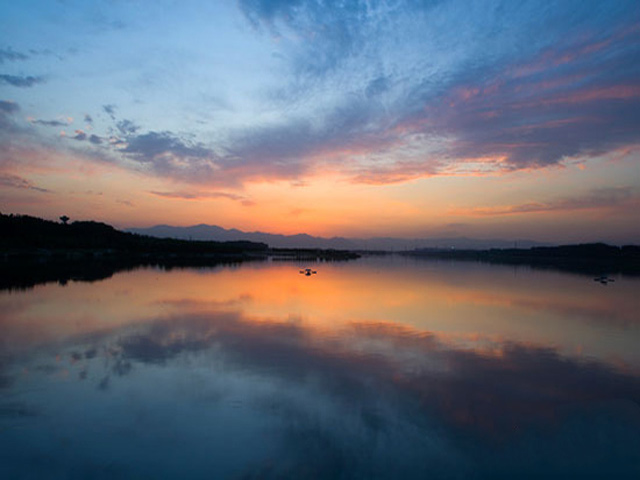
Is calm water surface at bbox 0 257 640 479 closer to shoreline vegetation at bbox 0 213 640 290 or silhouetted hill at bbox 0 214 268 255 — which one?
shoreline vegetation at bbox 0 213 640 290

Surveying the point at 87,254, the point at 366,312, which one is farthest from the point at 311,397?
the point at 87,254

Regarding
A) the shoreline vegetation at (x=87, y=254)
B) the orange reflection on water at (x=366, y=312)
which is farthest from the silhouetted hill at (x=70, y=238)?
the orange reflection on water at (x=366, y=312)

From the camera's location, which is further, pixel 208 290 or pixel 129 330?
pixel 208 290

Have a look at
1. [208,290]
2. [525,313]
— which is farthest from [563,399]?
[208,290]

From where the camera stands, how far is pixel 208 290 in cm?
2264

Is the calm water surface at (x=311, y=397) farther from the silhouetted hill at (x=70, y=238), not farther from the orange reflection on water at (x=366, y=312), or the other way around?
the silhouetted hill at (x=70, y=238)

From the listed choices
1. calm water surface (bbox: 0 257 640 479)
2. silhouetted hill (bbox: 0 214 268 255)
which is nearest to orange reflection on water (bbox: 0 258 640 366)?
calm water surface (bbox: 0 257 640 479)

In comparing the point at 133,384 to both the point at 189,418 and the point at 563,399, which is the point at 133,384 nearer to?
the point at 189,418

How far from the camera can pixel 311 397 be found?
7008 millimetres

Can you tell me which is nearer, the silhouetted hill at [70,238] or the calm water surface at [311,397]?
the calm water surface at [311,397]

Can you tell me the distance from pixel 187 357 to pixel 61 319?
652 cm

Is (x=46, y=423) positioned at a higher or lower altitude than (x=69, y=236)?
lower

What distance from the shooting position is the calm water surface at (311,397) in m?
5.04

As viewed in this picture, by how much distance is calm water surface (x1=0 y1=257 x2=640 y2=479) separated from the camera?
5035 mm
